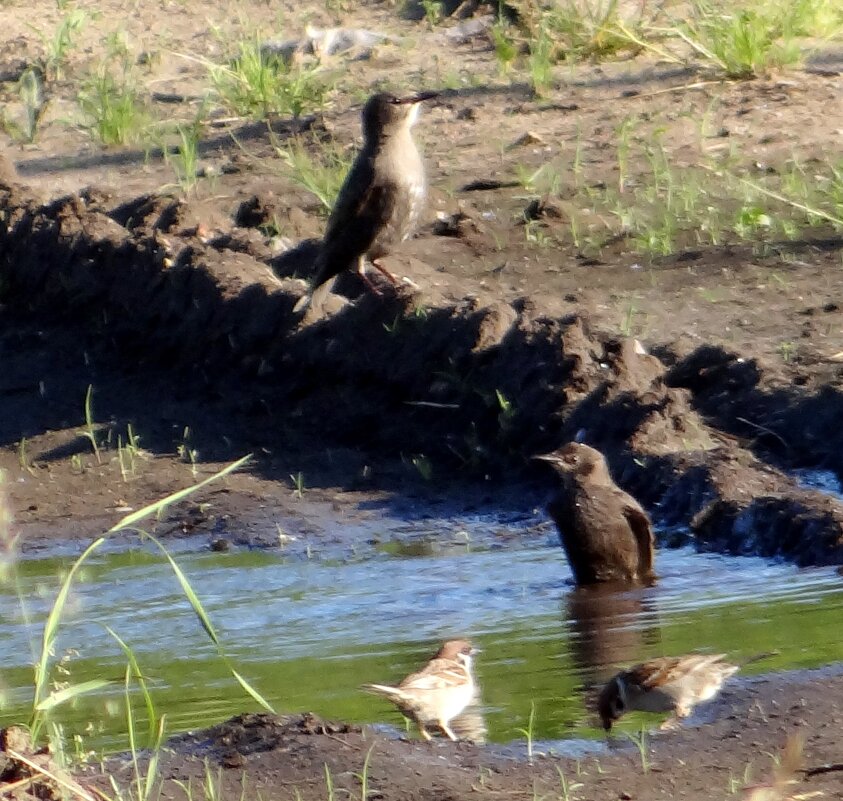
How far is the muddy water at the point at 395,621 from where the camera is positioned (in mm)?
5496

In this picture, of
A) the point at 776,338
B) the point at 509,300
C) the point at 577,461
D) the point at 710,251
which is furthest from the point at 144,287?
the point at 577,461

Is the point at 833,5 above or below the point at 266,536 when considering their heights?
above

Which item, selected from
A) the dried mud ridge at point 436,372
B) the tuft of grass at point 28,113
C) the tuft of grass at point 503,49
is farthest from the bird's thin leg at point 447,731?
the tuft of grass at point 28,113

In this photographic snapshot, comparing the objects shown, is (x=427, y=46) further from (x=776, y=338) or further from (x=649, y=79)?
(x=776, y=338)

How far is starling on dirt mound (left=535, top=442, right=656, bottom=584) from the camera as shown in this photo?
22.2 ft

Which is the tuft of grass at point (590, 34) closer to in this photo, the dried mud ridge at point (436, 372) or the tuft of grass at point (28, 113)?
the dried mud ridge at point (436, 372)

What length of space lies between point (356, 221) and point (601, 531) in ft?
10.8

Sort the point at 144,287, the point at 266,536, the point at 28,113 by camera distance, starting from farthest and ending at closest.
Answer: the point at 28,113 → the point at 144,287 → the point at 266,536

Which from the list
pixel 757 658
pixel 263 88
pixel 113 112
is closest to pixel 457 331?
pixel 757 658

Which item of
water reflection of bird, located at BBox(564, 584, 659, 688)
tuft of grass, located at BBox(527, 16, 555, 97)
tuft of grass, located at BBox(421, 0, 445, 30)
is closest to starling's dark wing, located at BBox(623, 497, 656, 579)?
water reflection of bird, located at BBox(564, 584, 659, 688)

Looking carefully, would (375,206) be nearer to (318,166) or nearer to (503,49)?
(318,166)

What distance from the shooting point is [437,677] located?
16.0ft

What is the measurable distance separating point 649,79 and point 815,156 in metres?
2.03

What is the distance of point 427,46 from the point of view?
14750 mm
